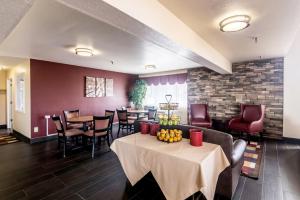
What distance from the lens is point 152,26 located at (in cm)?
171

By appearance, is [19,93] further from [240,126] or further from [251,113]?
[251,113]

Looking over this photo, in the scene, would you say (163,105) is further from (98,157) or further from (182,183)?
(98,157)

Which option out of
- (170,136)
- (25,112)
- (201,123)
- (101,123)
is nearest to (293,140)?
(201,123)

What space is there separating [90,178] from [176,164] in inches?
69.7

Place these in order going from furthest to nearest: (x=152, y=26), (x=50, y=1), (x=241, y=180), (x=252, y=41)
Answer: (x=252, y=41) → (x=241, y=180) → (x=50, y=1) → (x=152, y=26)

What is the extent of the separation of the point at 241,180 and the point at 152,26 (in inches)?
104

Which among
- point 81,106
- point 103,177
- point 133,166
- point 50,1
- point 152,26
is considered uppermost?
point 50,1

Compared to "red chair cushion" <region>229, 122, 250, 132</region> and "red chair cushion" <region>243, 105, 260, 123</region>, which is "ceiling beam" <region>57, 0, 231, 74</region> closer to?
"red chair cushion" <region>229, 122, 250, 132</region>

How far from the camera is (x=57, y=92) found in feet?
16.6

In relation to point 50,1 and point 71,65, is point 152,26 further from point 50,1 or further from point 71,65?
point 71,65

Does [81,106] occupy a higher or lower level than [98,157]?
higher

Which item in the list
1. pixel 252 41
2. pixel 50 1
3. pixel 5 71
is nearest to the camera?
pixel 50 1

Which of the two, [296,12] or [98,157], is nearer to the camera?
[296,12]

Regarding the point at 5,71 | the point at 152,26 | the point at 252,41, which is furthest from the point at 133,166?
the point at 5,71
